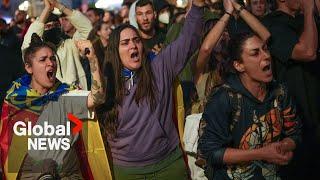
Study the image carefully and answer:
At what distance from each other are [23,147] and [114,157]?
0.75 metres

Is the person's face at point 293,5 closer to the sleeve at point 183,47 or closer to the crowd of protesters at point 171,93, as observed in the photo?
the crowd of protesters at point 171,93

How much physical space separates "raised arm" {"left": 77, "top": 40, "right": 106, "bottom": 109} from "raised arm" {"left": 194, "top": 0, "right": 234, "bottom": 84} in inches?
39.6

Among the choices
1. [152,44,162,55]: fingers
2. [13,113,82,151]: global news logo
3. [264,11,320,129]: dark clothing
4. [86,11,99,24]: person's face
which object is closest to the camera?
[13,113,82,151]: global news logo

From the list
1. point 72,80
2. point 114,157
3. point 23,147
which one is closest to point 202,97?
point 114,157

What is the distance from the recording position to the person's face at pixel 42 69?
6.07m

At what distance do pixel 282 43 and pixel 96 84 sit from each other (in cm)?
154

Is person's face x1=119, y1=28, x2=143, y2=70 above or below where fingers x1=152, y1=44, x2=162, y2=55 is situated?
above

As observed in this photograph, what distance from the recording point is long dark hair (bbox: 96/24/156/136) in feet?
19.0

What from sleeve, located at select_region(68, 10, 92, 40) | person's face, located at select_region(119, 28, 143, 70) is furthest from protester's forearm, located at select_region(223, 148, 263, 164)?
sleeve, located at select_region(68, 10, 92, 40)

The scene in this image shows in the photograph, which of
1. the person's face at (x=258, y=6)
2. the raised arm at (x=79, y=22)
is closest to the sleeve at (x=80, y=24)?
the raised arm at (x=79, y=22)

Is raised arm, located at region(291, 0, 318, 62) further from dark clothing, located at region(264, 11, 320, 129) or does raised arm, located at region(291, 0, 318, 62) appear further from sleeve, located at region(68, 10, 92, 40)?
sleeve, located at region(68, 10, 92, 40)

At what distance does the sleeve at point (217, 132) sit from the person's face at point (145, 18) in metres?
4.02

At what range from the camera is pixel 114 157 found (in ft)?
19.4

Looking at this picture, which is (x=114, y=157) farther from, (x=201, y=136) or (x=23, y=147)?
(x=201, y=136)
